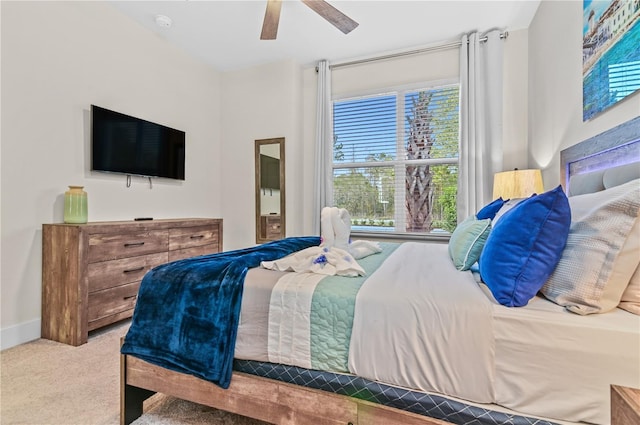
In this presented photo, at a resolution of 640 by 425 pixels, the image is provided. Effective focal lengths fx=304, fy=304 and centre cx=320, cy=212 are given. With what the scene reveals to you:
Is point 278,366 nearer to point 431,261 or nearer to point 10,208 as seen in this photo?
point 431,261

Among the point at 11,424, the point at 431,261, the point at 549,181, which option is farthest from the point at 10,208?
the point at 549,181

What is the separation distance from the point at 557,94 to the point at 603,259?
215 centimetres

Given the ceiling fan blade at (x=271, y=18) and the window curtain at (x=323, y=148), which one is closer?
the ceiling fan blade at (x=271, y=18)

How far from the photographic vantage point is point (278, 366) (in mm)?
1194

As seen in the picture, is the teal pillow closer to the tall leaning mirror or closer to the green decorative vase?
the tall leaning mirror

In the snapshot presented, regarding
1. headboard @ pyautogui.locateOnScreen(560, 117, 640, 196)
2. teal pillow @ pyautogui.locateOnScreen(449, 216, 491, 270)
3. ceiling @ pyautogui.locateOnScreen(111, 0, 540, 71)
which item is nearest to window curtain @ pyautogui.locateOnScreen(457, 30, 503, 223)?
ceiling @ pyautogui.locateOnScreen(111, 0, 540, 71)

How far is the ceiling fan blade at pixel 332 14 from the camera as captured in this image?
7.64 ft

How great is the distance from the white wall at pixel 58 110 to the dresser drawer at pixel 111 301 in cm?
46

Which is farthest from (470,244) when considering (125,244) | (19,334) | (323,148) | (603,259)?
(19,334)

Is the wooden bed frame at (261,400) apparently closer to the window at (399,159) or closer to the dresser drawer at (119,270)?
the dresser drawer at (119,270)

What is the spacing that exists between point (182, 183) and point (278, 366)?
3163 millimetres

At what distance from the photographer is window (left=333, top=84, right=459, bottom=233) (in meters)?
3.56

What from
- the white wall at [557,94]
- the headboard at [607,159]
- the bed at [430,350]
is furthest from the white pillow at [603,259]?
the white wall at [557,94]

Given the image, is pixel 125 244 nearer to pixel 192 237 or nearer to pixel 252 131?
pixel 192 237
